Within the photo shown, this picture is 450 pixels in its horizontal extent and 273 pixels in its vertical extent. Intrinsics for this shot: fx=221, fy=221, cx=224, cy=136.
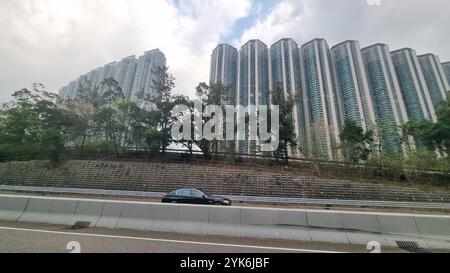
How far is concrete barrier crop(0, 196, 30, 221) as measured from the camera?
7.43 m

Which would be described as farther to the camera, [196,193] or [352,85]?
[352,85]

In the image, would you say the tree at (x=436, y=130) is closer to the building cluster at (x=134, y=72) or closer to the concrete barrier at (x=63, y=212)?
the concrete barrier at (x=63, y=212)

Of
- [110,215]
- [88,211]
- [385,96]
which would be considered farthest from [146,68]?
[385,96]

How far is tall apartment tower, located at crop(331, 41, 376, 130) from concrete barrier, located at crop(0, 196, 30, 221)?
32420 millimetres

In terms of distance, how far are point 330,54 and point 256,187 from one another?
1333 inches

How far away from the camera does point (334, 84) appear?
37.5 m

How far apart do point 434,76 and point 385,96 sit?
14873mm

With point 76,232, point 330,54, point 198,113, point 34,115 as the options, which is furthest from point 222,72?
point 76,232

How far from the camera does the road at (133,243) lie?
187 inches

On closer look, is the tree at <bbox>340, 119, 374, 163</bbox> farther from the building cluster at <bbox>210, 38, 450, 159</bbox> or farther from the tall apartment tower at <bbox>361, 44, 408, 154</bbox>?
the tall apartment tower at <bbox>361, 44, 408, 154</bbox>

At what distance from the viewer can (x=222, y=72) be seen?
135 feet

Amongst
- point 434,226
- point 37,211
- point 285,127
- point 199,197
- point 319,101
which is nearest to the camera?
point 434,226

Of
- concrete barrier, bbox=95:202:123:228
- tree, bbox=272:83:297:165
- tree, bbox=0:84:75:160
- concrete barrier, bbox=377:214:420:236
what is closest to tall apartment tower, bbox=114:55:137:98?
tree, bbox=0:84:75:160

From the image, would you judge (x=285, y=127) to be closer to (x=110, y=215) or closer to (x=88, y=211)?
(x=110, y=215)
